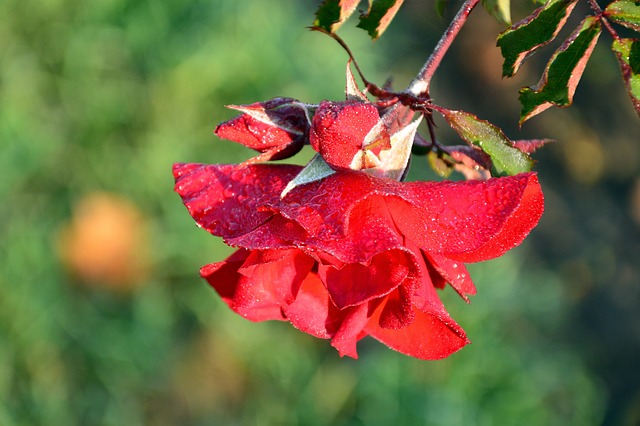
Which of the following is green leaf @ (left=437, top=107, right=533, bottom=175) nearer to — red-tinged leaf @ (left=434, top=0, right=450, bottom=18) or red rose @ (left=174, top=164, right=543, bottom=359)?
red rose @ (left=174, top=164, right=543, bottom=359)

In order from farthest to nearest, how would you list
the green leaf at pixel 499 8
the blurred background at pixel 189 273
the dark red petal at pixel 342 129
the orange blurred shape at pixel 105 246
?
the orange blurred shape at pixel 105 246
the blurred background at pixel 189 273
the green leaf at pixel 499 8
the dark red petal at pixel 342 129

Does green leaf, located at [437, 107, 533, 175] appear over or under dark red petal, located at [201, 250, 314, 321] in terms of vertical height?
over

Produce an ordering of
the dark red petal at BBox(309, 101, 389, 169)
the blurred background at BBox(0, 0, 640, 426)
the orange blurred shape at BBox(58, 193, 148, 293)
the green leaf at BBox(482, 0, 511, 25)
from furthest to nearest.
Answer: the orange blurred shape at BBox(58, 193, 148, 293), the blurred background at BBox(0, 0, 640, 426), the green leaf at BBox(482, 0, 511, 25), the dark red petal at BBox(309, 101, 389, 169)

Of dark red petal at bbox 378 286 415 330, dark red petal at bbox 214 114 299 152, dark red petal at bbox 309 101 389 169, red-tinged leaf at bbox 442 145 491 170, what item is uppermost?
dark red petal at bbox 309 101 389 169

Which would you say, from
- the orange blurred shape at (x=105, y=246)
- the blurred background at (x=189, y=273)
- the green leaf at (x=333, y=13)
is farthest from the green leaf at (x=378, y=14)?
the orange blurred shape at (x=105, y=246)

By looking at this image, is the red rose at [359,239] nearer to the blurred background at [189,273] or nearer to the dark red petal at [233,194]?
the dark red petal at [233,194]

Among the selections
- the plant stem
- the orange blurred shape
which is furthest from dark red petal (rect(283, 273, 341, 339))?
the orange blurred shape

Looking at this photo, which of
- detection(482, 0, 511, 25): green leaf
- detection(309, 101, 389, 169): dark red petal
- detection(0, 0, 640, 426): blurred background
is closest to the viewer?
detection(309, 101, 389, 169): dark red petal

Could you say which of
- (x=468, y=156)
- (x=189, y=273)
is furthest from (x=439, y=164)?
(x=189, y=273)
